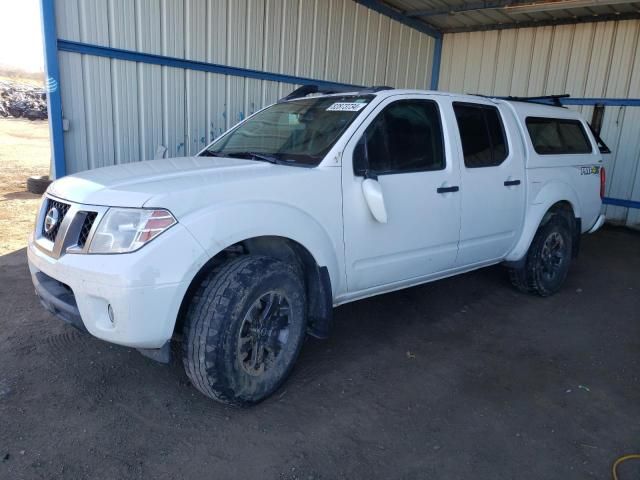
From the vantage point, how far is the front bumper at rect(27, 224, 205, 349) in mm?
2467

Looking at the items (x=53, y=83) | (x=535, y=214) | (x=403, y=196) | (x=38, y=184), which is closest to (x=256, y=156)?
(x=403, y=196)

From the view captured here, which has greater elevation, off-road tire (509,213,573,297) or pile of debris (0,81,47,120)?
pile of debris (0,81,47,120)

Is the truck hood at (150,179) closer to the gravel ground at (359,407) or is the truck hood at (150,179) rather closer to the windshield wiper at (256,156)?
the windshield wiper at (256,156)

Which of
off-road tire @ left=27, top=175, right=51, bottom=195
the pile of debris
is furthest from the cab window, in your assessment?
the pile of debris

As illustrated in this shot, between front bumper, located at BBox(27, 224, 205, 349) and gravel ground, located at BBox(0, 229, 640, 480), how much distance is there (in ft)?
1.95

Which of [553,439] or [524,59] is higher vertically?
[524,59]

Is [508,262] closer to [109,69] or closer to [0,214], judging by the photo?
[109,69]

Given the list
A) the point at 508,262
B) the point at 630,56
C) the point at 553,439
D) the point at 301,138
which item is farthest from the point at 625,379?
the point at 630,56

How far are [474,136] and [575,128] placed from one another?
188 cm

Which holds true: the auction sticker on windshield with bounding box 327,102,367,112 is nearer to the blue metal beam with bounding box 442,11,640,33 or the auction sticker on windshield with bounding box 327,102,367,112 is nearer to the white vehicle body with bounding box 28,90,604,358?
the white vehicle body with bounding box 28,90,604,358

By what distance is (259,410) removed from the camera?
303 centimetres

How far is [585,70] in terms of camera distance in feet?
29.2

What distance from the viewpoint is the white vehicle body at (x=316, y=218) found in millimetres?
2539

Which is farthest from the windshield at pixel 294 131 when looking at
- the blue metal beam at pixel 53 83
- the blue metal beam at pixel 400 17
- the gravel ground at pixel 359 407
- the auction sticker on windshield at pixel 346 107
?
the blue metal beam at pixel 400 17
